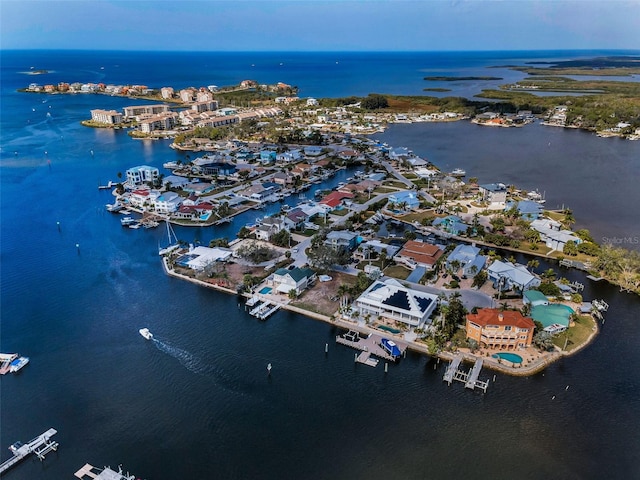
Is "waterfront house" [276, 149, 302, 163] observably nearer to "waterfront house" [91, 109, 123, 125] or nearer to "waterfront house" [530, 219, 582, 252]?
"waterfront house" [530, 219, 582, 252]

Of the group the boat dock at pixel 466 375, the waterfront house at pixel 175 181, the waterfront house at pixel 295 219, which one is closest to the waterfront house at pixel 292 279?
the waterfront house at pixel 295 219

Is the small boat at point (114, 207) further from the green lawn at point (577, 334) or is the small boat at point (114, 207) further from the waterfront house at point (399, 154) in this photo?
the green lawn at point (577, 334)

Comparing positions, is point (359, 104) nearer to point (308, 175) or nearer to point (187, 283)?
point (308, 175)

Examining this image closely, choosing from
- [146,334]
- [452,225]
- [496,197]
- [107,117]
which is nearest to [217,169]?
[452,225]

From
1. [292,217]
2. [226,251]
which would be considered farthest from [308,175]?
[226,251]

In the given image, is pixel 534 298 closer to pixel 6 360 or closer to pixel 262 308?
pixel 262 308

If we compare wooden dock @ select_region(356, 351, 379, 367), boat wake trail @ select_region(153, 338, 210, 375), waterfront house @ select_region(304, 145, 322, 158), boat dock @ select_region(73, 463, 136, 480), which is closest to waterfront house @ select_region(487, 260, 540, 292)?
wooden dock @ select_region(356, 351, 379, 367)
